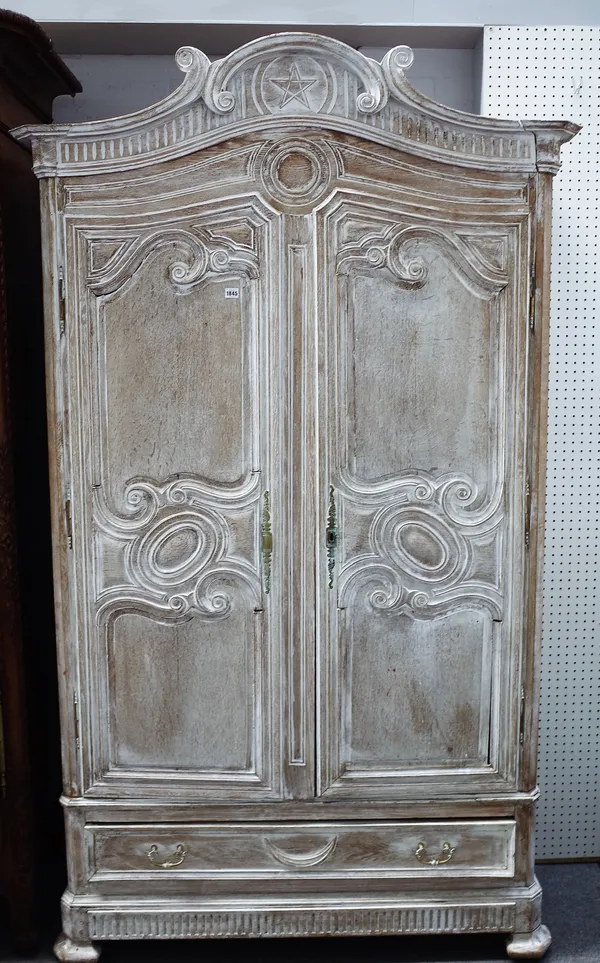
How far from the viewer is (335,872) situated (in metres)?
2.17

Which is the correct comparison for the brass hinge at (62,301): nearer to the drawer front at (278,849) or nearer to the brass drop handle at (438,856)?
the drawer front at (278,849)

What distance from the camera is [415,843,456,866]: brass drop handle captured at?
216 centimetres

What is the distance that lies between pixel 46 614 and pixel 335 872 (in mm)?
1181

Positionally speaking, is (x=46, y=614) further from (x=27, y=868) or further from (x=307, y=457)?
(x=307, y=457)

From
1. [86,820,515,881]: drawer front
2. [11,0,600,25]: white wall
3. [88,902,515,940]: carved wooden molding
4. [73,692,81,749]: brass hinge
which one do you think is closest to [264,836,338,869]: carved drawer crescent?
[86,820,515,881]: drawer front

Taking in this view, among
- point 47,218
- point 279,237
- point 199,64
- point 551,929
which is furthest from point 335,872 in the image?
point 199,64

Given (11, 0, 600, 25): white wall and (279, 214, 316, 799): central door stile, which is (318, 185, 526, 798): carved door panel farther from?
(11, 0, 600, 25): white wall

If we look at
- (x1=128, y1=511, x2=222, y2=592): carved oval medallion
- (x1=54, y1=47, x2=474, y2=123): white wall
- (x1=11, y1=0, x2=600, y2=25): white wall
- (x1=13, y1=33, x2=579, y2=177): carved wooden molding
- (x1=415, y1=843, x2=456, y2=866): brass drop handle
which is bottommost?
(x1=415, y1=843, x2=456, y2=866): brass drop handle

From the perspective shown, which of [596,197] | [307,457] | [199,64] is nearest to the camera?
[199,64]

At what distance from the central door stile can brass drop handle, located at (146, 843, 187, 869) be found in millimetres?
329

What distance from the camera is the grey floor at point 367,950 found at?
88.5 inches

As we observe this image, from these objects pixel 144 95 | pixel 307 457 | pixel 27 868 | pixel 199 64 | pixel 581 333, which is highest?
pixel 144 95

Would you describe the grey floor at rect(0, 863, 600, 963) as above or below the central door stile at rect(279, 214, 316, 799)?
below

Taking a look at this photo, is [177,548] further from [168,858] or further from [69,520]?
[168,858]
